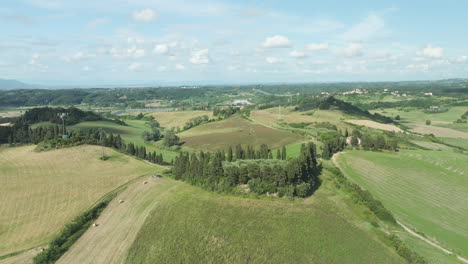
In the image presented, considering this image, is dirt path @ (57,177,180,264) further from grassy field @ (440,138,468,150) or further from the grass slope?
grassy field @ (440,138,468,150)

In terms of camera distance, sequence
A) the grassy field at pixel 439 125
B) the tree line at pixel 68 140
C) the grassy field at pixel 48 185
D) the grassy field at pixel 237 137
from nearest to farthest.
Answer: the grassy field at pixel 48 185 → the tree line at pixel 68 140 → the grassy field at pixel 237 137 → the grassy field at pixel 439 125

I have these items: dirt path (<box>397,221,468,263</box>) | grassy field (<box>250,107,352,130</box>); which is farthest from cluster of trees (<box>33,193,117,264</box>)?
grassy field (<box>250,107,352,130</box>)

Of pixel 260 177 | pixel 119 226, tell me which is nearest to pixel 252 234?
pixel 260 177

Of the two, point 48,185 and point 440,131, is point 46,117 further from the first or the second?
point 440,131

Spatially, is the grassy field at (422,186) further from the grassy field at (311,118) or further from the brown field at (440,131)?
the brown field at (440,131)

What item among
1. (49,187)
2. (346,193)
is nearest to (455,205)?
(346,193)

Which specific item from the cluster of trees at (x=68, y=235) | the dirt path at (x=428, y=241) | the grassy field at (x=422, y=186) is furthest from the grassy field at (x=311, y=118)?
the cluster of trees at (x=68, y=235)
